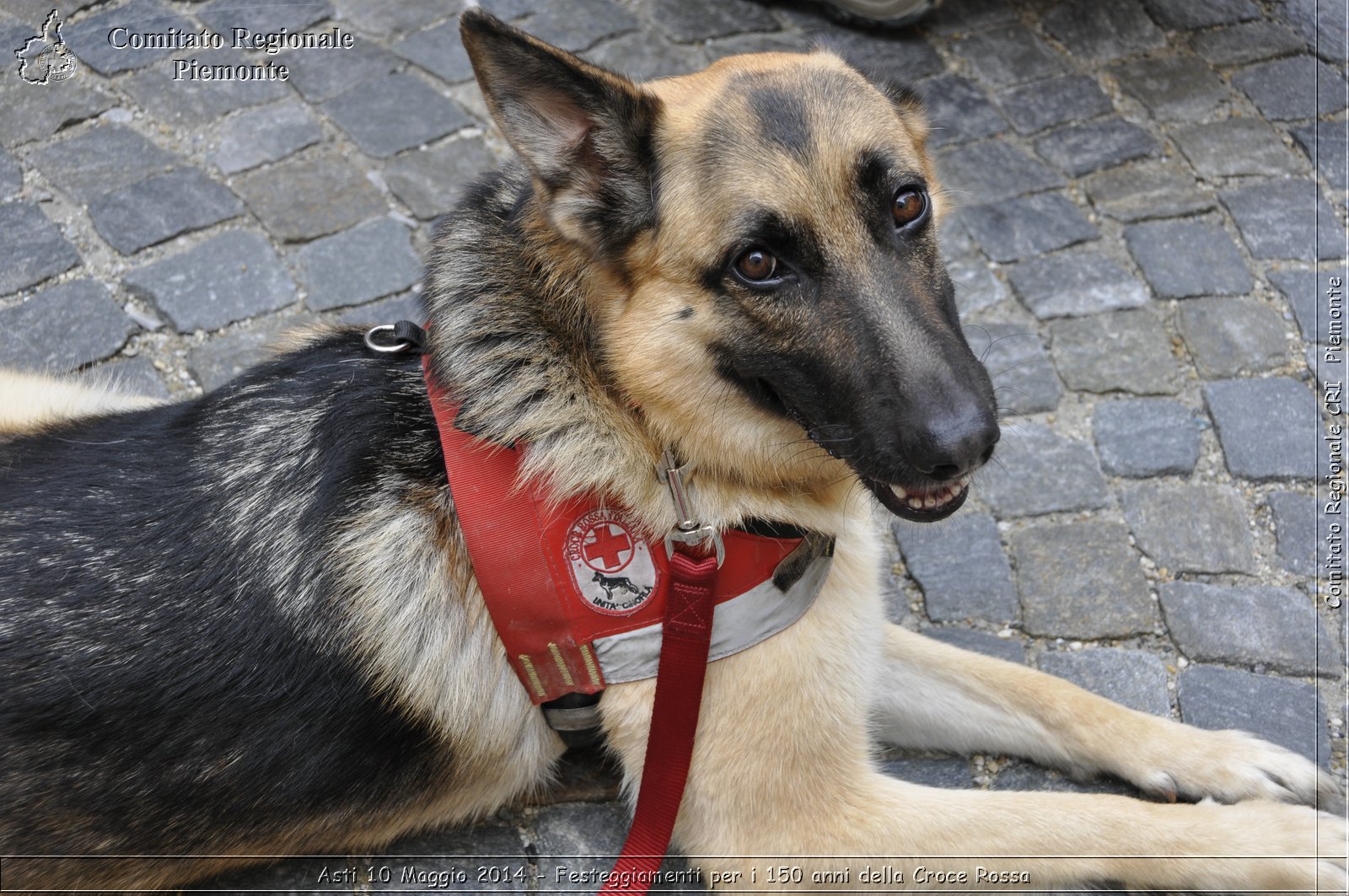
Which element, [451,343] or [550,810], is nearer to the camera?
[451,343]

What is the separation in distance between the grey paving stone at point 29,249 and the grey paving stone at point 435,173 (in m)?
1.57

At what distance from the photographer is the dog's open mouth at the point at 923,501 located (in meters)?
2.82

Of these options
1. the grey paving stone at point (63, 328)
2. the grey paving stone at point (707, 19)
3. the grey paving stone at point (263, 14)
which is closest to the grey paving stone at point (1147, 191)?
the grey paving stone at point (707, 19)

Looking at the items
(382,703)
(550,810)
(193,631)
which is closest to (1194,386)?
(550,810)

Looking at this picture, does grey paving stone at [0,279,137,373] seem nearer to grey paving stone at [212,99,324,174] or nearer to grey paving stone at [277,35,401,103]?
grey paving stone at [212,99,324,174]

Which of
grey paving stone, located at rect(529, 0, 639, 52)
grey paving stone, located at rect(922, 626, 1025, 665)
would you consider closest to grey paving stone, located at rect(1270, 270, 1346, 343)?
grey paving stone, located at rect(922, 626, 1025, 665)

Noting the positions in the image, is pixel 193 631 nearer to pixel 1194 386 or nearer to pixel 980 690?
pixel 980 690

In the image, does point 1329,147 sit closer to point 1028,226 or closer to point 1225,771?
point 1028,226

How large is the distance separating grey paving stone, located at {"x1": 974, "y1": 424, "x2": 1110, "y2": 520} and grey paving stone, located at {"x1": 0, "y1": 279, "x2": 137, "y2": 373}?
3887 millimetres

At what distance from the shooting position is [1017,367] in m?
4.82

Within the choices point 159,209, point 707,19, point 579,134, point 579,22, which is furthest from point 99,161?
point 579,134

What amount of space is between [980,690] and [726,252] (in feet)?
5.83

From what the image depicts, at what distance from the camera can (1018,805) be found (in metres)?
3.06

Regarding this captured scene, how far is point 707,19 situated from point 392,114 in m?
2.09
